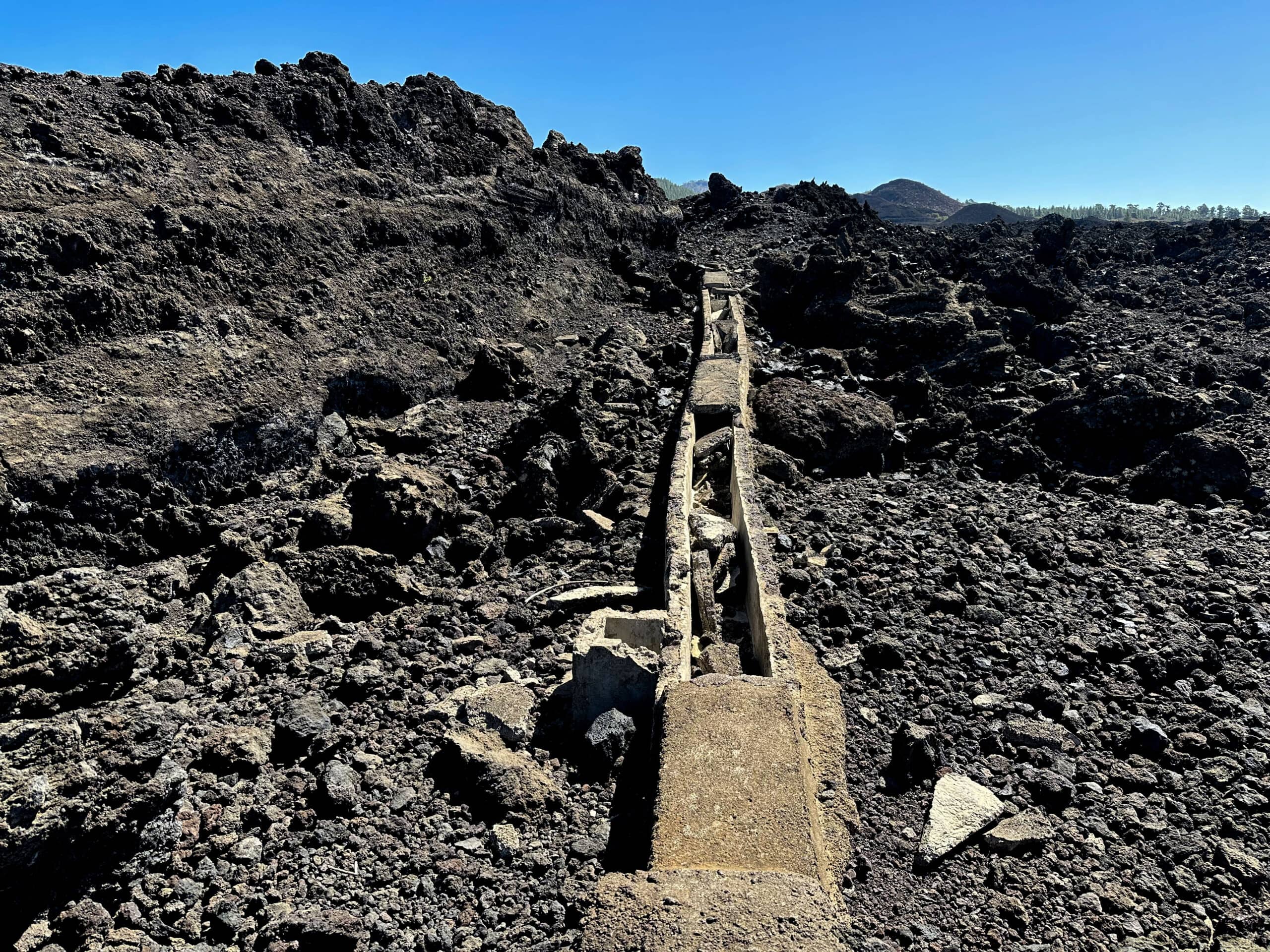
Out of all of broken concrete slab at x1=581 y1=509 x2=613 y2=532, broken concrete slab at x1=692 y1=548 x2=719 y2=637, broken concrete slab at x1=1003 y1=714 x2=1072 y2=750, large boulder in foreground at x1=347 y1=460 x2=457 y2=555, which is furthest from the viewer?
broken concrete slab at x1=581 y1=509 x2=613 y2=532

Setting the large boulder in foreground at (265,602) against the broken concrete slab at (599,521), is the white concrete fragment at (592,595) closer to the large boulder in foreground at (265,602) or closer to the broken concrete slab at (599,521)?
the broken concrete slab at (599,521)

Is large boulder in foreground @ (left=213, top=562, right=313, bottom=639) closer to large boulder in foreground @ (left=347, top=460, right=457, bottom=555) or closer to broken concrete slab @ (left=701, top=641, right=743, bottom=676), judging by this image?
large boulder in foreground @ (left=347, top=460, right=457, bottom=555)

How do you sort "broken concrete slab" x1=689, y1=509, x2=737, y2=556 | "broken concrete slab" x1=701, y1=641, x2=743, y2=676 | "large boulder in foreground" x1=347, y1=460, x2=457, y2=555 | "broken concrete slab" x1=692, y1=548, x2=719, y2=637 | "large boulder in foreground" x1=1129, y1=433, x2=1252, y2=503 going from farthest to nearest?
"large boulder in foreground" x1=1129, y1=433, x2=1252, y2=503 < "broken concrete slab" x1=689, y1=509, x2=737, y2=556 < "large boulder in foreground" x1=347, y1=460, x2=457, y2=555 < "broken concrete slab" x1=692, y1=548, x2=719, y2=637 < "broken concrete slab" x1=701, y1=641, x2=743, y2=676

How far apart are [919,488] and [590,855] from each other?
21.6ft

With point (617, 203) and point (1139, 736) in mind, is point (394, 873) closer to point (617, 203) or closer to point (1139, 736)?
point (1139, 736)

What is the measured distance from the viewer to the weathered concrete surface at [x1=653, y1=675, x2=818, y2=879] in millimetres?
3262

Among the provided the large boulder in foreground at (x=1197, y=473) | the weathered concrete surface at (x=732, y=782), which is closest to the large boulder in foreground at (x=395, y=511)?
the weathered concrete surface at (x=732, y=782)

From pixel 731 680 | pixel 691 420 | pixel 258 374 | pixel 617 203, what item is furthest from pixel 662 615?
pixel 617 203

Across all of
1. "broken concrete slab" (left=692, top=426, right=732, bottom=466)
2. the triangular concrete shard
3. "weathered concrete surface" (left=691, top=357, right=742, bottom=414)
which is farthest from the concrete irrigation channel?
"weathered concrete surface" (left=691, top=357, right=742, bottom=414)

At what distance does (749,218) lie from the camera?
102ft

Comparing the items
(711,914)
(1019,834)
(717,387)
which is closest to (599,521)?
(717,387)

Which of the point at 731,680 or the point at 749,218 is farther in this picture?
the point at 749,218

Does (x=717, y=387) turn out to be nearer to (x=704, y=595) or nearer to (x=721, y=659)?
(x=704, y=595)

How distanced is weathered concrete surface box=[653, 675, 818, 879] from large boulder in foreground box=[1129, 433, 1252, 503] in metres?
6.90
